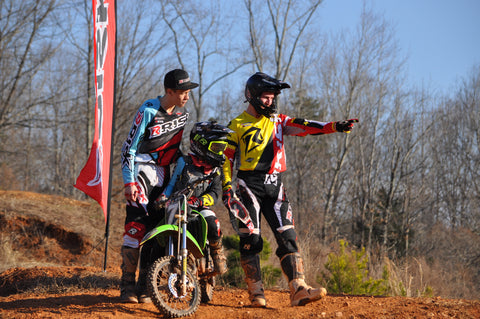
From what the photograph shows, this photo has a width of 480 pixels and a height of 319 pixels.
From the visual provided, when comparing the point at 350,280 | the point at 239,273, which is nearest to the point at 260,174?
the point at 350,280

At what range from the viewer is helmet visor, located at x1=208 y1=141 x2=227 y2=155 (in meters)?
4.83

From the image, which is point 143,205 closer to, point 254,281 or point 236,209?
point 236,209

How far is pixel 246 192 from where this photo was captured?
4.99 metres

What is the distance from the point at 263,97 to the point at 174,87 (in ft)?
2.98

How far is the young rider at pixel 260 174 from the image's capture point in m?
4.95

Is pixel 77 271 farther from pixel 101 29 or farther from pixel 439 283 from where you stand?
pixel 439 283

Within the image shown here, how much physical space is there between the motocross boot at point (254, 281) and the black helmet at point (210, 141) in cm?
105

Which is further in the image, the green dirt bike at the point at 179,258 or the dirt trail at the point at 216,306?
the dirt trail at the point at 216,306

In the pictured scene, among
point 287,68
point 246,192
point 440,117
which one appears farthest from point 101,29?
point 440,117

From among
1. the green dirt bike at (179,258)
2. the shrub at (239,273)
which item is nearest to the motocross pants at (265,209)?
the green dirt bike at (179,258)

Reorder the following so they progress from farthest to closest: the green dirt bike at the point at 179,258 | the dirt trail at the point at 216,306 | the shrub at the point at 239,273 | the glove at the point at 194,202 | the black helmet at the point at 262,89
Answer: the shrub at the point at 239,273 → the black helmet at the point at 262,89 → the glove at the point at 194,202 → the dirt trail at the point at 216,306 → the green dirt bike at the point at 179,258

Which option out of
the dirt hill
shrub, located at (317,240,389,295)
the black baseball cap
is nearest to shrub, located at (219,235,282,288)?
shrub, located at (317,240,389,295)

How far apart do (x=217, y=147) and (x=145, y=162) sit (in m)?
0.76

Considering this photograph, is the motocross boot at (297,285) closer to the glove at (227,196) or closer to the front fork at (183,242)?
the glove at (227,196)
